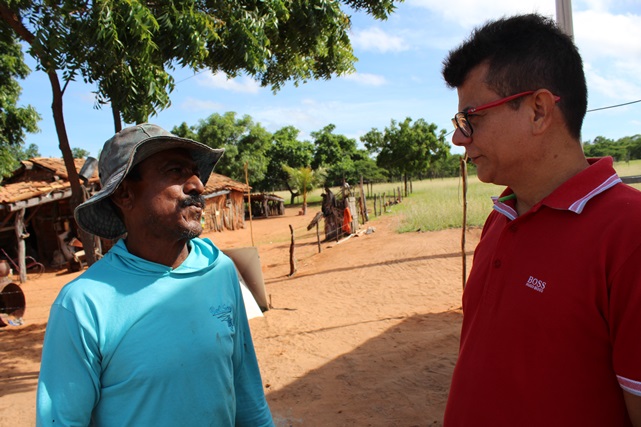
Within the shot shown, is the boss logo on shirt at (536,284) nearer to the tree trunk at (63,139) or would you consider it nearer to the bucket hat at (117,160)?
the bucket hat at (117,160)

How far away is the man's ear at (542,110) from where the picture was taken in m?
1.36

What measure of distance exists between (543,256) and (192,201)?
136 centimetres

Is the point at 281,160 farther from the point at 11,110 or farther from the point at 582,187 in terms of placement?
the point at 582,187

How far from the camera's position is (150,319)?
5.25ft

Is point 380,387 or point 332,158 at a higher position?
point 332,158

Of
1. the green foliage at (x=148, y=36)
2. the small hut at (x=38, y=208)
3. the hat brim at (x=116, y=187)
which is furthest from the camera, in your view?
the small hut at (x=38, y=208)

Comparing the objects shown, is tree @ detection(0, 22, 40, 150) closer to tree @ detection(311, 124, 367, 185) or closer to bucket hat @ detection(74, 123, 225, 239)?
bucket hat @ detection(74, 123, 225, 239)

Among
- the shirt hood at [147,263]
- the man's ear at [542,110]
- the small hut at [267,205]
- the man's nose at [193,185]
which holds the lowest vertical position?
the small hut at [267,205]

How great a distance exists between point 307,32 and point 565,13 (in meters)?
3.57

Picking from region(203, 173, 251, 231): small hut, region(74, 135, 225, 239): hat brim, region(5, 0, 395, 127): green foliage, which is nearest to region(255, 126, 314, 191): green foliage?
region(203, 173, 251, 231): small hut

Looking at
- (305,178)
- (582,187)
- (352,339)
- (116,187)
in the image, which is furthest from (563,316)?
(305,178)

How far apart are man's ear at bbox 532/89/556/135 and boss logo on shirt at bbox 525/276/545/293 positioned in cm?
47

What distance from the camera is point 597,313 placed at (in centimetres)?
119

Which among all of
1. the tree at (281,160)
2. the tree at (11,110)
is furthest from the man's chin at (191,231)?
the tree at (281,160)
